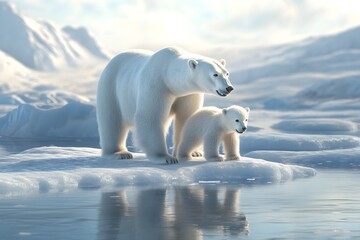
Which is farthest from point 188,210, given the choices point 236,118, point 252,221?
point 236,118

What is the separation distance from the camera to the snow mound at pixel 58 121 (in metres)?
27.3

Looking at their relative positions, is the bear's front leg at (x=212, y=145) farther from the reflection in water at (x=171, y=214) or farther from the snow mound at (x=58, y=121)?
the snow mound at (x=58, y=121)

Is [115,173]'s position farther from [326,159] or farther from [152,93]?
[326,159]

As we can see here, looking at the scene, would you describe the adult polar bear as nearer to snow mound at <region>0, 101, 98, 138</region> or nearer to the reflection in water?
the reflection in water

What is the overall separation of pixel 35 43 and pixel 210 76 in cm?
Result: 13482

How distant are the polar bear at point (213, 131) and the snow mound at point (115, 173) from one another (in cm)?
27

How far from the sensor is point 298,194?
8039 mm

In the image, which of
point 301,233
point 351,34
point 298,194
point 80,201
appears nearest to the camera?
point 301,233

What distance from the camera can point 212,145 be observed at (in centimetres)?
965

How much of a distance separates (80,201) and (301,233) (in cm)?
259

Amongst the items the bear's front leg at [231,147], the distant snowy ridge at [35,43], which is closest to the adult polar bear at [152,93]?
the bear's front leg at [231,147]

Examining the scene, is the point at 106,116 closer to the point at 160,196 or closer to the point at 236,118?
the point at 236,118

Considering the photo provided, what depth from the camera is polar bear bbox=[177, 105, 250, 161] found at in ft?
31.0

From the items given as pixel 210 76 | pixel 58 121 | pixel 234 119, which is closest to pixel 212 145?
pixel 234 119
